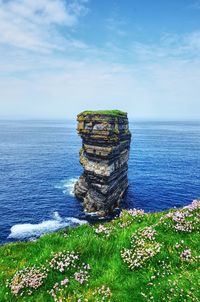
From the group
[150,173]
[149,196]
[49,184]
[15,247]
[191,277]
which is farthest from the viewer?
[150,173]

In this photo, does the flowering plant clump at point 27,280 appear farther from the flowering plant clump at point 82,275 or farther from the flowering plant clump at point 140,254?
the flowering plant clump at point 140,254

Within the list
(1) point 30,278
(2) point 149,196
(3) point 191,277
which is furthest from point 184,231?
(2) point 149,196

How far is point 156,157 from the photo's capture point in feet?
385

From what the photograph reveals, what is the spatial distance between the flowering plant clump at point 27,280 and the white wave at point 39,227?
39.6 meters

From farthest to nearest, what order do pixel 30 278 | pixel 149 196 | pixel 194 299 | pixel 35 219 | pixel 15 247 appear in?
pixel 149 196 < pixel 35 219 < pixel 15 247 < pixel 30 278 < pixel 194 299

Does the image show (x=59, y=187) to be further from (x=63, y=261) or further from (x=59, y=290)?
(x=59, y=290)

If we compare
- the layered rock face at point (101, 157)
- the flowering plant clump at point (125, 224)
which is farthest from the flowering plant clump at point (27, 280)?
the layered rock face at point (101, 157)

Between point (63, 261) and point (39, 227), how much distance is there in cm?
4314

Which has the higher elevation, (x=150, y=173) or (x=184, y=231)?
(x=184, y=231)

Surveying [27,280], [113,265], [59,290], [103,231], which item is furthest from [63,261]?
[103,231]

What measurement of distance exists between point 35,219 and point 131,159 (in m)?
65.1

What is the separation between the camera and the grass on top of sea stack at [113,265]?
7898 millimetres

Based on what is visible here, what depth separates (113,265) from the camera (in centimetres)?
924

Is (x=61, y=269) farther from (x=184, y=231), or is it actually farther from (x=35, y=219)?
(x=35, y=219)
